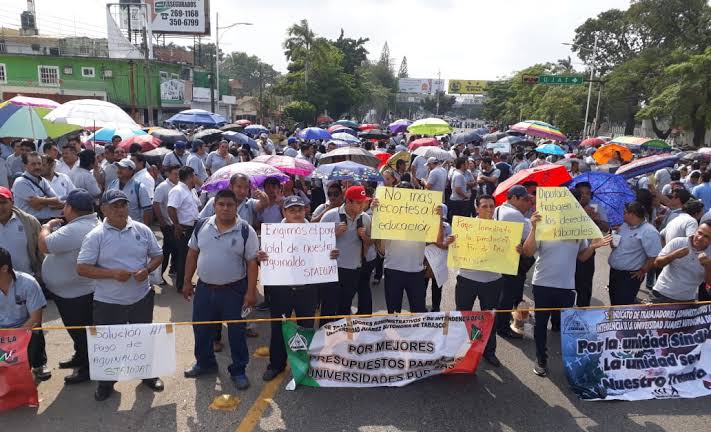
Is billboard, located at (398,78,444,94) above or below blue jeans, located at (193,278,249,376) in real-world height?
above

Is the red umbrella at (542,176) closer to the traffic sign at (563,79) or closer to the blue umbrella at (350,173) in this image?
the blue umbrella at (350,173)

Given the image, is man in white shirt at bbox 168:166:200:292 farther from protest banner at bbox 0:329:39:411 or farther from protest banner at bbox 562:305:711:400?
protest banner at bbox 562:305:711:400

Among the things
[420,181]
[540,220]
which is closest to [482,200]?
[540,220]

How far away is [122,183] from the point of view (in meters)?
7.14

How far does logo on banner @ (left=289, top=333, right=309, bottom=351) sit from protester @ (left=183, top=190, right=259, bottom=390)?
0.49 metres

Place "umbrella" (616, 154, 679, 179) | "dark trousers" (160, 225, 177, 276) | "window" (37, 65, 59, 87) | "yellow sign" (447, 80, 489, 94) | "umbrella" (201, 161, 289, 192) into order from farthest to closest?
1. "yellow sign" (447, 80, 489, 94)
2. "window" (37, 65, 59, 87)
3. "umbrella" (616, 154, 679, 179)
4. "dark trousers" (160, 225, 177, 276)
5. "umbrella" (201, 161, 289, 192)

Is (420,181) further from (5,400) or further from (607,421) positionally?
(5,400)

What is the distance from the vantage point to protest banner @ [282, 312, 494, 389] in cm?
457

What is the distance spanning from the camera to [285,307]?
15.7 ft

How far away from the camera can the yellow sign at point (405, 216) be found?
4.93m

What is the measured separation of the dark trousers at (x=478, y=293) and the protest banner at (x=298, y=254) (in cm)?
136

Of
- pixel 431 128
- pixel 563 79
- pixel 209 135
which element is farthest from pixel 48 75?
pixel 563 79

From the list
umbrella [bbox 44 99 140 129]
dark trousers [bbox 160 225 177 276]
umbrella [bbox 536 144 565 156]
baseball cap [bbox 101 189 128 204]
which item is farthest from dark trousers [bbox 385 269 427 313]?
umbrella [bbox 536 144 565 156]

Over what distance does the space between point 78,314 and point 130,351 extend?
2.66 feet
